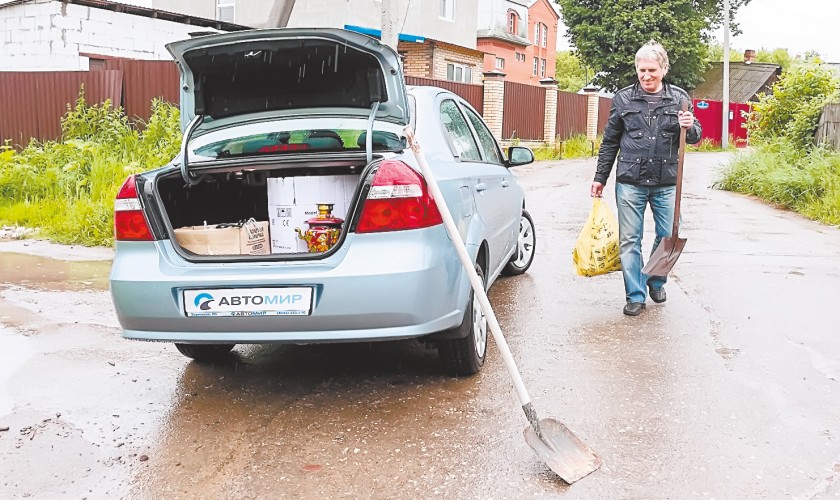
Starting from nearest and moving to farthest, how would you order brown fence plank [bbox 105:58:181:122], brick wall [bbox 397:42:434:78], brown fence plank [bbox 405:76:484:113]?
brown fence plank [bbox 105:58:181:122], brown fence plank [bbox 405:76:484:113], brick wall [bbox 397:42:434:78]

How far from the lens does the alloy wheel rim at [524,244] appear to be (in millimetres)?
7043

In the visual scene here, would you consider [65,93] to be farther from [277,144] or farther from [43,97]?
[277,144]

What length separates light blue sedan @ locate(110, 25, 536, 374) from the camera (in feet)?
11.8

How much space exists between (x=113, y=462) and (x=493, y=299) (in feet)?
11.1

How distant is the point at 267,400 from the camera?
4.05 meters

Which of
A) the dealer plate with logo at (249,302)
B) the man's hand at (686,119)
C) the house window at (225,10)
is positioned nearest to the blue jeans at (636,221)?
the man's hand at (686,119)

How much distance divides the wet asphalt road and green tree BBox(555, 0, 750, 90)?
36.2 metres

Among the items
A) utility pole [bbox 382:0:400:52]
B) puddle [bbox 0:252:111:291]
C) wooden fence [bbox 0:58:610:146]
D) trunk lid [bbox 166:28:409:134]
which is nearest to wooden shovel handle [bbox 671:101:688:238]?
trunk lid [bbox 166:28:409:134]

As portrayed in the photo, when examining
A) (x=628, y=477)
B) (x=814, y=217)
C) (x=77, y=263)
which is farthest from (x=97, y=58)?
(x=628, y=477)

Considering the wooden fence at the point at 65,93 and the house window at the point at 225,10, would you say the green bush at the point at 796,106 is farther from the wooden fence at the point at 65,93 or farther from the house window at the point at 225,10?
the house window at the point at 225,10

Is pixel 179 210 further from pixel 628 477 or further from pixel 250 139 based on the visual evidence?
pixel 628 477

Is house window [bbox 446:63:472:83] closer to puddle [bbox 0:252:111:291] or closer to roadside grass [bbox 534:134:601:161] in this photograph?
roadside grass [bbox 534:134:601:161]

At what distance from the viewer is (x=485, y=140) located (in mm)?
5805

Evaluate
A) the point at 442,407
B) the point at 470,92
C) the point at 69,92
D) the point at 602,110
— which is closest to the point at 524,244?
the point at 442,407
